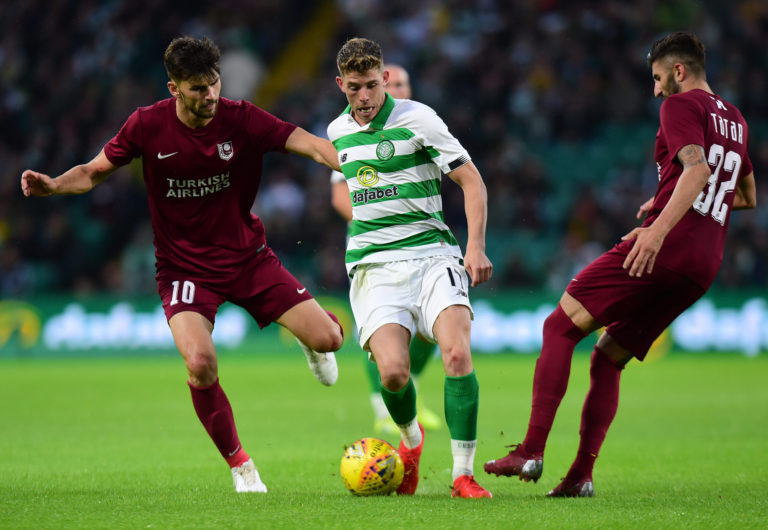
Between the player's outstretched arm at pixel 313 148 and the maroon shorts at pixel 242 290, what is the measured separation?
0.71 m

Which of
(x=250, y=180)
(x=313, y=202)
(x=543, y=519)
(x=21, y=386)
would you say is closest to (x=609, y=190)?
(x=313, y=202)

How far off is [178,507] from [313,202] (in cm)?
1363

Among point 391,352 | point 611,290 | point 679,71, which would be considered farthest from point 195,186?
point 679,71

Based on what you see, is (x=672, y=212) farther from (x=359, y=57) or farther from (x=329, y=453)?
(x=329, y=453)

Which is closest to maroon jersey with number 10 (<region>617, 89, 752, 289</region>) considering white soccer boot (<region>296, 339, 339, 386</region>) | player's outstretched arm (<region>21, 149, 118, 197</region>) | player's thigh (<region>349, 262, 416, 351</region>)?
player's thigh (<region>349, 262, 416, 351</region>)

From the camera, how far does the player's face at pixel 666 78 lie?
5512 mm

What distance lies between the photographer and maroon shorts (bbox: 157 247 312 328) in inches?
234

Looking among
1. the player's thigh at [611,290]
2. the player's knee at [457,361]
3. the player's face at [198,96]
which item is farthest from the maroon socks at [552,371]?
the player's face at [198,96]

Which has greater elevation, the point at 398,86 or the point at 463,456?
the point at 398,86

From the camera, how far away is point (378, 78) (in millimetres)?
5695

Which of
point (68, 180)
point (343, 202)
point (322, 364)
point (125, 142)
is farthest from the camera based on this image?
point (343, 202)

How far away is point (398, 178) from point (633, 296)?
143 centimetres

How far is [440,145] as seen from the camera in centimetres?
568

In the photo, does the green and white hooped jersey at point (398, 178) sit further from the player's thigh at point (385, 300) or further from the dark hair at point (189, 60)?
the dark hair at point (189, 60)
